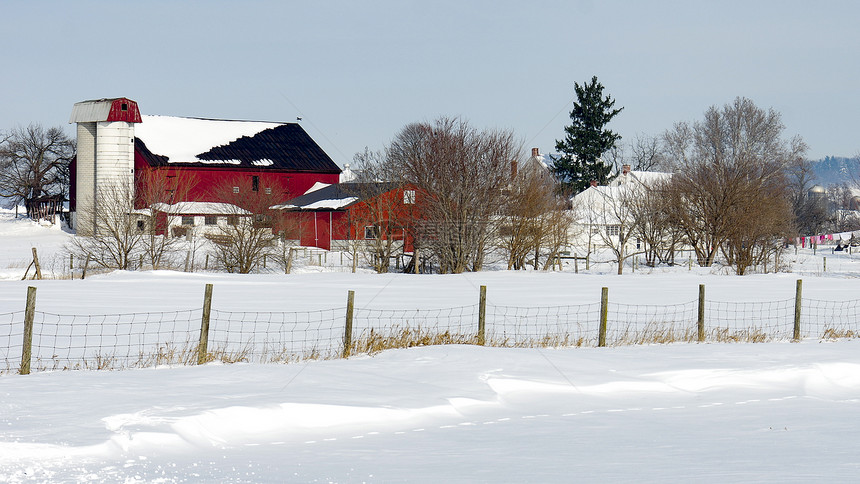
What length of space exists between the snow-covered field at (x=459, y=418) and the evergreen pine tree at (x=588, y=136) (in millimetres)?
65182

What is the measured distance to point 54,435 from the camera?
7664 mm

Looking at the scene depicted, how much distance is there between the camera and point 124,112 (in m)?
62.1

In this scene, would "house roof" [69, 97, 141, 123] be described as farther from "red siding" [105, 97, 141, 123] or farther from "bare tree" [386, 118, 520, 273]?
"bare tree" [386, 118, 520, 273]

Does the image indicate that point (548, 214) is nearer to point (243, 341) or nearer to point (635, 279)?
point (635, 279)

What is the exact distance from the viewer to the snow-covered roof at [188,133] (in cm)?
6316

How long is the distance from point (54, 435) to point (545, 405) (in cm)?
550

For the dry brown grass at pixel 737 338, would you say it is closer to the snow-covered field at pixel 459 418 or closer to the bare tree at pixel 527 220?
the snow-covered field at pixel 459 418

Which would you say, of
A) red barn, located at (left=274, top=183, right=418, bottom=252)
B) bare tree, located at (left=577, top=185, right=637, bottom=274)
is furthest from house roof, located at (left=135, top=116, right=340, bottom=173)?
bare tree, located at (left=577, top=185, right=637, bottom=274)

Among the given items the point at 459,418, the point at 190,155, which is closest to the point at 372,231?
the point at 190,155

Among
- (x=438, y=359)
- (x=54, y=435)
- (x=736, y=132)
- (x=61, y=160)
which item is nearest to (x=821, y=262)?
(x=736, y=132)

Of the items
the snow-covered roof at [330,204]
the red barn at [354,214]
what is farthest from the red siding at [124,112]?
the snow-covered roof at [330,204]

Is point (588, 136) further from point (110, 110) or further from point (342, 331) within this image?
point (342, 331)

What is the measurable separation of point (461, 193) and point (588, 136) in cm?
4091

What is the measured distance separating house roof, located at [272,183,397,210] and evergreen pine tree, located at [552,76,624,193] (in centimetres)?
2680
